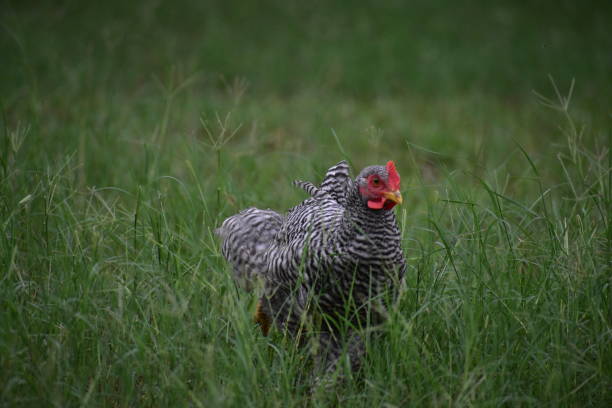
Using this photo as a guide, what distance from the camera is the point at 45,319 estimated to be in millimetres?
2516

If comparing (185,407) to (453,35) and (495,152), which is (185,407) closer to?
(495,152)

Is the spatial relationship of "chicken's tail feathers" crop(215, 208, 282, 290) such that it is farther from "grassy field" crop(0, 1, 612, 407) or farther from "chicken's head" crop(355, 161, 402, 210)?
"chicken's head" crop(355, 161, 402, 210)

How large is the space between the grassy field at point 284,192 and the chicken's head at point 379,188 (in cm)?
45

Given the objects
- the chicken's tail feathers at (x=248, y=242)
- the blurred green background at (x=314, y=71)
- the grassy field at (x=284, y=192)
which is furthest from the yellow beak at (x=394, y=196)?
the blurred green background at (x=314, y=71)

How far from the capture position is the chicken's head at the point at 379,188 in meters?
2.41

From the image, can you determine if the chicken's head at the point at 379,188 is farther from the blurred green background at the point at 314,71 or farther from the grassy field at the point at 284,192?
the blurred green background at the point at 314,71

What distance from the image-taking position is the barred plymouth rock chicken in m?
2.47

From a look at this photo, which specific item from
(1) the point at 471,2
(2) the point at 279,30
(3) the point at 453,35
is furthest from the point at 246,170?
(1) the point at 471,2

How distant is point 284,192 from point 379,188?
218 cm

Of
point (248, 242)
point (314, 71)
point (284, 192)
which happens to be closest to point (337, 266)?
point (248, 242)

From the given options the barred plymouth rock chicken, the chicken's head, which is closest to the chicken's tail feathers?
the barred plymouth rock chicken

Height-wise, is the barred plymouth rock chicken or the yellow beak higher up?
the yellow beak

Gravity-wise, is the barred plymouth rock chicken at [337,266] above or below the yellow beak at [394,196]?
below

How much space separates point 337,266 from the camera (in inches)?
99.6
